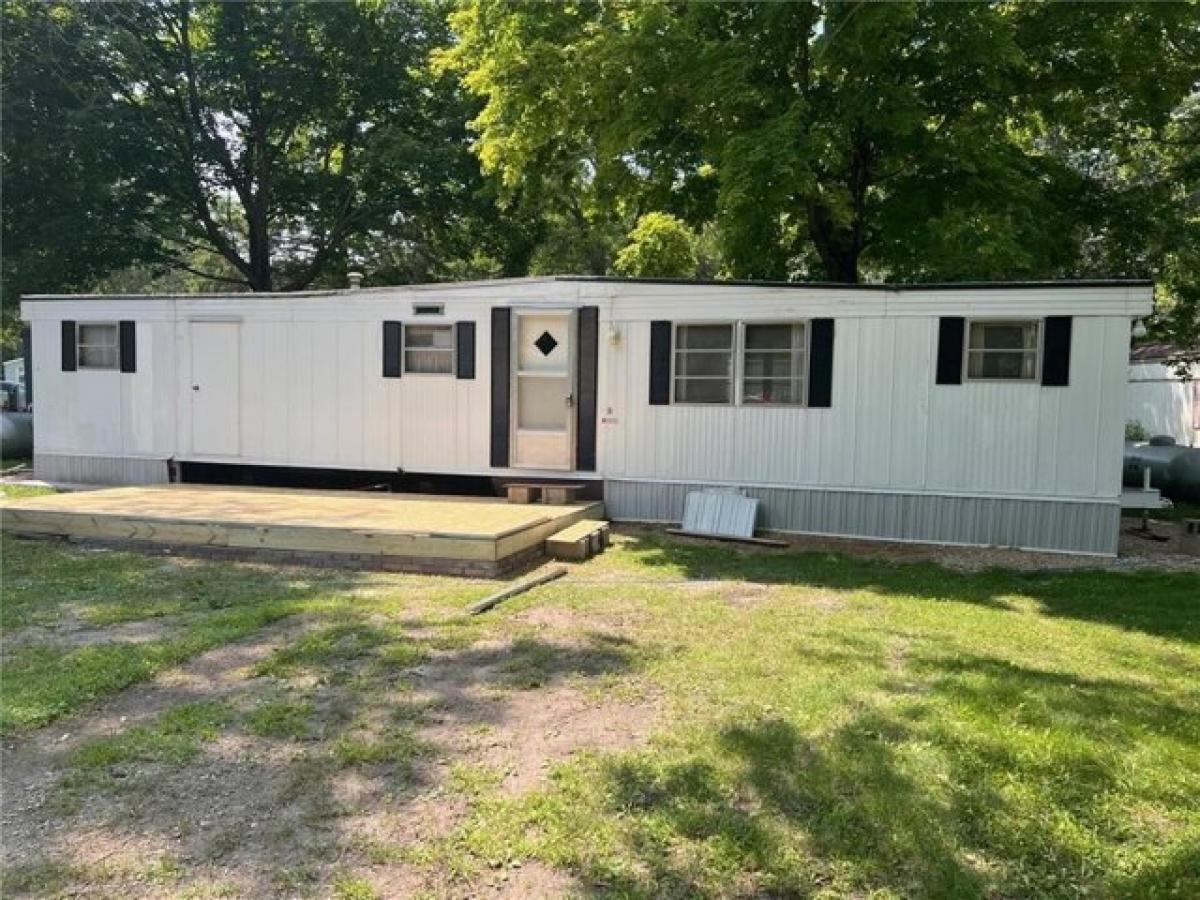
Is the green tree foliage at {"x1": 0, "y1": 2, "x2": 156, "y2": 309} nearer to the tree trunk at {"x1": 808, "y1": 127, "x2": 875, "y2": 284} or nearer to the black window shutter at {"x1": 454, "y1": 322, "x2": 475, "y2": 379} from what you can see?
the black window shutter at {"x1": 454, "y1": 322, "x2": 475, "y2": 379}

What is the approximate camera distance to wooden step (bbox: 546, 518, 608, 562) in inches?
304

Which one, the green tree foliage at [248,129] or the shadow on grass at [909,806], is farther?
the green tree foliage at [248,129]

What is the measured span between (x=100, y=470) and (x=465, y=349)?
5412 mm

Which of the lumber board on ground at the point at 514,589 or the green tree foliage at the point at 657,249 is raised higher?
the green tree foliage at the point at 657,249

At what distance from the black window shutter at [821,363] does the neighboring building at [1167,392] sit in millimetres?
10592

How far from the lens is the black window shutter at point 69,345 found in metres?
11.4

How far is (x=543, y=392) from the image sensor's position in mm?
9883

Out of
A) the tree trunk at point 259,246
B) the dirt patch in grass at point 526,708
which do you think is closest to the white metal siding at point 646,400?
the dirt patch in grass at point 526,708

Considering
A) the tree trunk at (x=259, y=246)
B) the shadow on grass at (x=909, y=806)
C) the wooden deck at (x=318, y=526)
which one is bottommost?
the shadow on grass at (x=909, y=806)

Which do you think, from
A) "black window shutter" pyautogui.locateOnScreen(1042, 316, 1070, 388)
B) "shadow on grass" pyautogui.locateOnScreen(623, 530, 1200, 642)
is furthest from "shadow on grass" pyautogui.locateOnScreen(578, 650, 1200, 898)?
"black window shutter" pyautogui.locateOnScreen(1042, 316, 1070, 388)

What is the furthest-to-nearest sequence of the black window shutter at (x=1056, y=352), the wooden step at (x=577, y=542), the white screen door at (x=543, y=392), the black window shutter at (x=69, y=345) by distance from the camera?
the black window shutter at (x=69, y=345)
the white screen door at (x=543, y=392)
the black window shutter at (x=1056, y=352)
the wooden step at (x=577, y=542)

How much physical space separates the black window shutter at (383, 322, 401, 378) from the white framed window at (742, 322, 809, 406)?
3.99 metres

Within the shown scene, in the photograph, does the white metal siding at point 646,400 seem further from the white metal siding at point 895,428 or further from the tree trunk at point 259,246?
the tree trunk at point 259,246

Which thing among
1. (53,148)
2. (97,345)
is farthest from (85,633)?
(53,148)
